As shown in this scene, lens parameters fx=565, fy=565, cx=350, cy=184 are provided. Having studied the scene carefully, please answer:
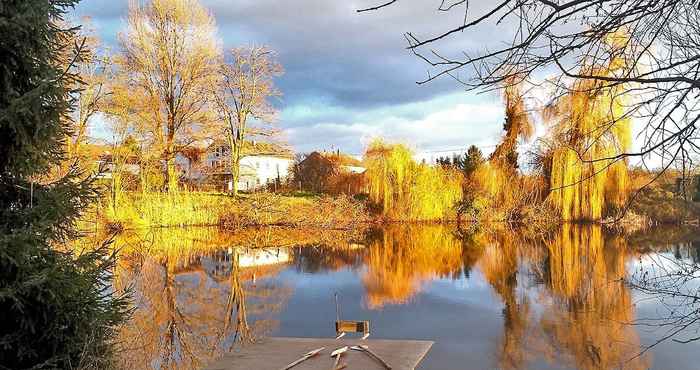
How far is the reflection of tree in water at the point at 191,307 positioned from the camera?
683 centimetres

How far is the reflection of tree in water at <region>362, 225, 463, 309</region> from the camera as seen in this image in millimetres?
11136

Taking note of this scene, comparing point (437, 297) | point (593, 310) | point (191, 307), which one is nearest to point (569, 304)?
point (593, 310)

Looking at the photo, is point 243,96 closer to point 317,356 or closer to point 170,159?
point 170,159

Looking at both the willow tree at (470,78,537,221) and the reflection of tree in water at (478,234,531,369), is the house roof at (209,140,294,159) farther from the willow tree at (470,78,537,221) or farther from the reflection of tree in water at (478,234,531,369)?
the reflection of tree in water at (478,234,531,369)

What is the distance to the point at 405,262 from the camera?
14656mm

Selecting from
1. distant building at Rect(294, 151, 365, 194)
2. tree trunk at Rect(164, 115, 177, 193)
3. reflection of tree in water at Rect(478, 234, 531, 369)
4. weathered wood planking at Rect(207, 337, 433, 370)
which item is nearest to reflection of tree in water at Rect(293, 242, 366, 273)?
reflection of tree in water at Rect(478, 234, 531, 369)

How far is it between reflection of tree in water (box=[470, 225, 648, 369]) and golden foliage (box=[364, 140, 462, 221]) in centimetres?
894

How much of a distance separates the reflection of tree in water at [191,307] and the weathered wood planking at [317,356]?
51.7 inches

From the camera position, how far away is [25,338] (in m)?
4.16

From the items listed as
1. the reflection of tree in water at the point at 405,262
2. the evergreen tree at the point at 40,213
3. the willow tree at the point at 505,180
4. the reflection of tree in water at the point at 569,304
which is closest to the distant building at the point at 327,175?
the willow tree at the point at 505,180

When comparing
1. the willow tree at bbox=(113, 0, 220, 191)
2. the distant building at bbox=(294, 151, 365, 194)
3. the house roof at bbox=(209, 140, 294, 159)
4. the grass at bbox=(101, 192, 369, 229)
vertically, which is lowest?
the grass at bbox=(101, 192, 369, 229)

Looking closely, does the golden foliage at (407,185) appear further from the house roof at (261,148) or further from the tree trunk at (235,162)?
the tree trunk at (235,162)

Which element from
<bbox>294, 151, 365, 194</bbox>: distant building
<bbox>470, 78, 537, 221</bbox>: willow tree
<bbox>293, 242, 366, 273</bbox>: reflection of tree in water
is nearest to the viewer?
<bbox>293, 242, 366, 273</bbox>: reflection of tree in water

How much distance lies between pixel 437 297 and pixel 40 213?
7.78 m
